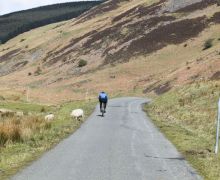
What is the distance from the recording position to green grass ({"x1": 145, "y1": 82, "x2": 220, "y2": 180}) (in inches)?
652

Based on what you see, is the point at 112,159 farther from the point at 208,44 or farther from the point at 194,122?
the point at 208,44

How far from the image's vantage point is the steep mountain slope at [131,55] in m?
76.0

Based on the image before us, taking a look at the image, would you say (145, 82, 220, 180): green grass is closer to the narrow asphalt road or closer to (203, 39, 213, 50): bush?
the narrow asphalt road

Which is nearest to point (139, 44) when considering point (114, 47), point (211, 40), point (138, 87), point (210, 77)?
point (114, 47)

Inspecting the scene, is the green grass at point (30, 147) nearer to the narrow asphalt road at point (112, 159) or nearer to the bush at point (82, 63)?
the narrow asphalt road at point (112, 159)

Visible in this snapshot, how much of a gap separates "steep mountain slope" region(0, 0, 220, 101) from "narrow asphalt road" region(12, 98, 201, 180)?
3919 centimetres

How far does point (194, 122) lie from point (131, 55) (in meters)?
66.5

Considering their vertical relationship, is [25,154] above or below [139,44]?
below

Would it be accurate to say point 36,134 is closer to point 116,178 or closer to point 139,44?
point 116,178

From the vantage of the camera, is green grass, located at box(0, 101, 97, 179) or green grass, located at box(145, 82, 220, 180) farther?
green grass, located at box(145, 82, 220, 180)

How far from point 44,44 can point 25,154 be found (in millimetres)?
125236

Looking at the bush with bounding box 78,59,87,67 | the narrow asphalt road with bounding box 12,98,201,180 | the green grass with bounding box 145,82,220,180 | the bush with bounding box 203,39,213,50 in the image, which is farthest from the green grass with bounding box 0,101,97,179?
the bush with bounding box 78,59,87,67

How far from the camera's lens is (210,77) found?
190ft

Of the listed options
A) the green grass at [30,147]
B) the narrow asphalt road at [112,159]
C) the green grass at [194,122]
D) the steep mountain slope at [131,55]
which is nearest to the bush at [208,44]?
the steep mountain slope at [131,55]
